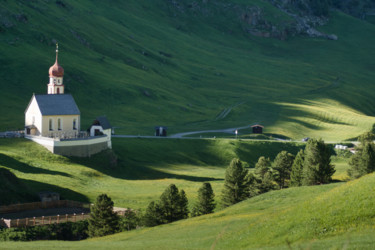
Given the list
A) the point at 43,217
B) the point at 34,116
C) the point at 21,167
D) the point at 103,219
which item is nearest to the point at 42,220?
the point at 43,217

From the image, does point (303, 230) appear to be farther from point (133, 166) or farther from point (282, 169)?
point (133, 166)

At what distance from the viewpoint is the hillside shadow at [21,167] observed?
9094 cm

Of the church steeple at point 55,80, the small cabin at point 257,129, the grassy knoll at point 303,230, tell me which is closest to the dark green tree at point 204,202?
the grassy knoll at point 303,230

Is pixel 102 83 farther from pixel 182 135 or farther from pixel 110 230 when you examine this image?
pixel 110 230

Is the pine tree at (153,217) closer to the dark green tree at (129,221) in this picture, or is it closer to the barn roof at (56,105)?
the dark green tree at (129,221)

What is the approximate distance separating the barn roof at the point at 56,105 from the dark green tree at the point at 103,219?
49.3 meters

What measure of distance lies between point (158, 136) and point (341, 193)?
98.4 m

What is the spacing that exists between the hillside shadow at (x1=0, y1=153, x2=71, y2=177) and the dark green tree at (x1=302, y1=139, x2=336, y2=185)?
107ft

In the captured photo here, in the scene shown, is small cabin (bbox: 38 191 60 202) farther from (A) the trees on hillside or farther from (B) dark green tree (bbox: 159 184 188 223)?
(B) dark green tree (bbox: 159 184 188 223)

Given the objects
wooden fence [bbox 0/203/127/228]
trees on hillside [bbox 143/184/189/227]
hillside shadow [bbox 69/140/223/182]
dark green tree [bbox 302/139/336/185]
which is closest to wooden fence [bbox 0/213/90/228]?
wooden fence [bbox 0/203/127/228]

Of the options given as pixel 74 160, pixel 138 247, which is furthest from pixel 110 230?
pixel 74 160

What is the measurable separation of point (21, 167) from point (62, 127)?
72.9 feet

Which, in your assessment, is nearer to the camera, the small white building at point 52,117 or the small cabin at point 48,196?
the small cabin at point 48,196

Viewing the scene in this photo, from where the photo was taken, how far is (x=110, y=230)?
6456 centimetres
